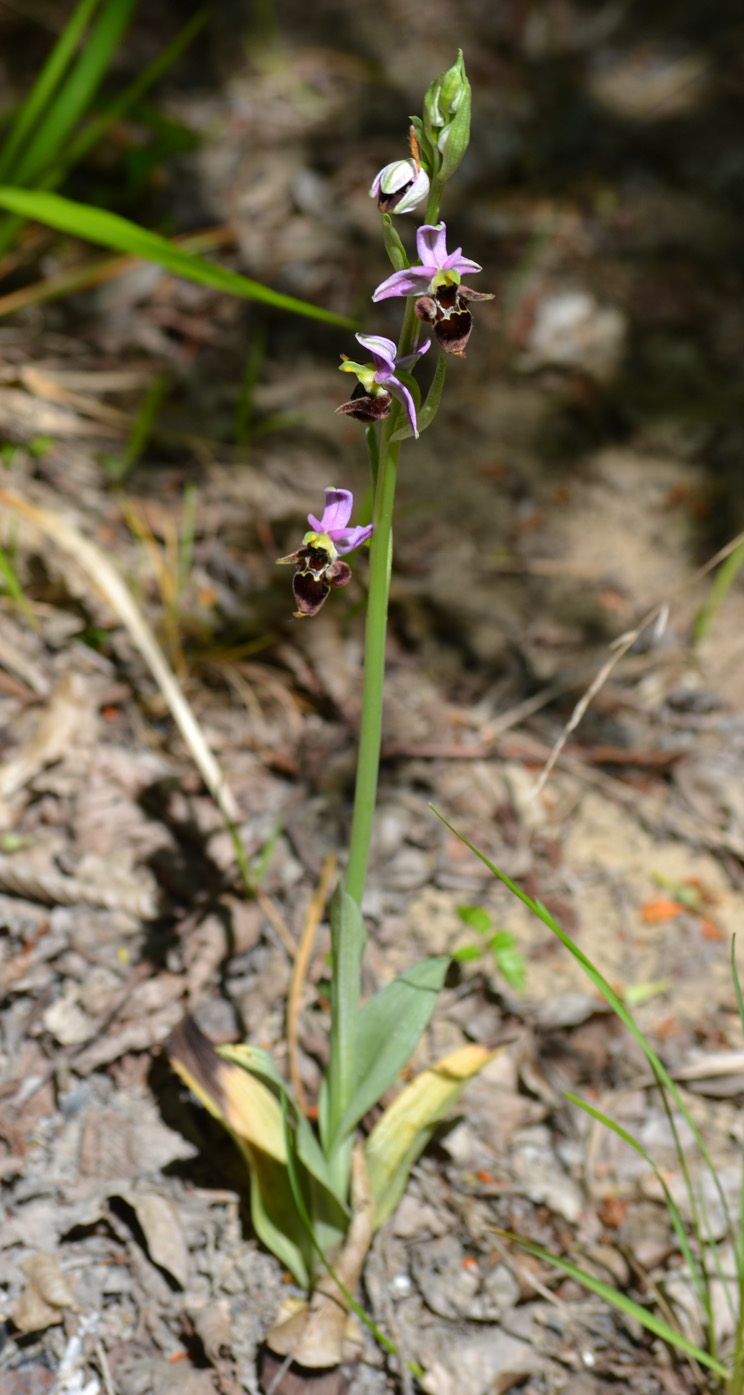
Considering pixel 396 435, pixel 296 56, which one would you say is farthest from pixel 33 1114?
pixel 296 56

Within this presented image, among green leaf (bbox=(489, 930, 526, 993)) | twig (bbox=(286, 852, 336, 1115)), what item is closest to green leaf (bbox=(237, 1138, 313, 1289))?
twig (bbox=(286, 852, 336, 1115))

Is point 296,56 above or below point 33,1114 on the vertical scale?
above

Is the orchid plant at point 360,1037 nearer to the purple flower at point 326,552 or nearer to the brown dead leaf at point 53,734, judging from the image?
the purple flower at point 326,552

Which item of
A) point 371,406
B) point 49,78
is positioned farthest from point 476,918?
point 49,78

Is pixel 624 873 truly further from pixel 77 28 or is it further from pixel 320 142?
pixel 320 142

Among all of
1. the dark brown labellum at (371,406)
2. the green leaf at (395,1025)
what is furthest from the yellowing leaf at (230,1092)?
the dark brown labellum at (371,406)
